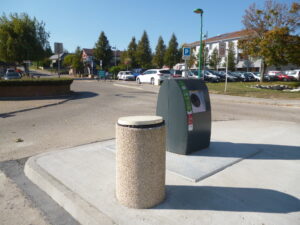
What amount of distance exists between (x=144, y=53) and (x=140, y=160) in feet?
221

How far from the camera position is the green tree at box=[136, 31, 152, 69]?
65625 millimetres

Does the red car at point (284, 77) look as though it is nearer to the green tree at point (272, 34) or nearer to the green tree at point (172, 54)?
the green tree at point (272, 34)

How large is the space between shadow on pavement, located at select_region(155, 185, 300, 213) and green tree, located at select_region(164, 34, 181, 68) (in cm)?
6855

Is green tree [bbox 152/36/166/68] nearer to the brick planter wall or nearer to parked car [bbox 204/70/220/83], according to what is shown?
parked car [bbox 204/70/220/83]

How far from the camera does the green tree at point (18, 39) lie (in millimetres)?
35969

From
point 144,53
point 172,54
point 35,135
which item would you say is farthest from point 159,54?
point 35,135

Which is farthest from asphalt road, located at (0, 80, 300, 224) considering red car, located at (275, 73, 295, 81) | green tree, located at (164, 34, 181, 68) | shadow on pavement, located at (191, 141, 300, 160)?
green tree, located at (164, 34, 181, 68)

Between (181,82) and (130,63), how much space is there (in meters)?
58.9

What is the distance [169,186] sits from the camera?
3.37 meters

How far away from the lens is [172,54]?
232 feet

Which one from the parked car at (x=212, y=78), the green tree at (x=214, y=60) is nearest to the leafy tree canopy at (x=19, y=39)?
the parked car at (x=212, y=78)

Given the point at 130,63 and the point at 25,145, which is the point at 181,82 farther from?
the point at 130,63

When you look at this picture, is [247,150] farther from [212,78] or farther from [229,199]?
[212,78]

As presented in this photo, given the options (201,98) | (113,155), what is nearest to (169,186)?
(113,155)
